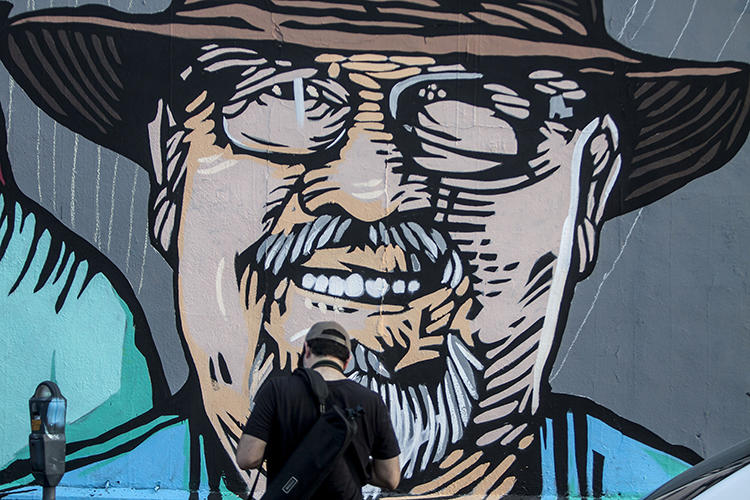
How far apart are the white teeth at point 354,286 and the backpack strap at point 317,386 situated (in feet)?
7.54

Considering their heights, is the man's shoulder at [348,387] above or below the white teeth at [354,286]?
below

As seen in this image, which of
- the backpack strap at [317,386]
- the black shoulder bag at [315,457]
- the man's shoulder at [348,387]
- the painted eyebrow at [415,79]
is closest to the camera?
the black shoulder bag at [315,457]

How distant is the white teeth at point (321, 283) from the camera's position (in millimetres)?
5758

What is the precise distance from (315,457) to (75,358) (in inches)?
120

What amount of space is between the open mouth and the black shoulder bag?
2.51 m

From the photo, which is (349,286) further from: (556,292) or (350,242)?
(556,292)

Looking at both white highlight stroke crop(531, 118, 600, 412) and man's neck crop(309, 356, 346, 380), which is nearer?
man's neck crop(309, 356, 346, 380)

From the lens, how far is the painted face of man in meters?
5.73

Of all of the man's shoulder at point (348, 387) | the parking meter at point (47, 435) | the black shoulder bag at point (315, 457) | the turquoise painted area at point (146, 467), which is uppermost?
the man's shoulder at point (348, 387)

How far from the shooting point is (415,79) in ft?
19.2

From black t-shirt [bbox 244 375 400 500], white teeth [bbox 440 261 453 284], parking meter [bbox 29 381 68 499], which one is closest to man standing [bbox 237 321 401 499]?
black t-shirt [bbox 244 375 400 500]

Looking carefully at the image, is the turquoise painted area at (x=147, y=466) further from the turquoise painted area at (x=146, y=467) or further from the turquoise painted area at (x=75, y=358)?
the turquoise painted area at (x=75, y=358)

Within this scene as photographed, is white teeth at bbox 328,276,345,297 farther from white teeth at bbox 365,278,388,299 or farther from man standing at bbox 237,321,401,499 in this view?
man standing at bbox 237,321,401,499

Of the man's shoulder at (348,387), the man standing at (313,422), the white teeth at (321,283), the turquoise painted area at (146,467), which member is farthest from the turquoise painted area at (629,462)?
the man's shoulder at (348,387)
